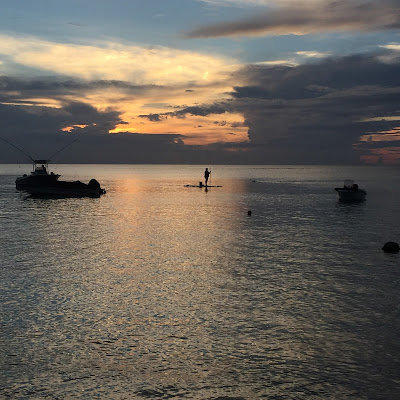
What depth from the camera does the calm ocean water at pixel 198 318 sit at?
13.8m

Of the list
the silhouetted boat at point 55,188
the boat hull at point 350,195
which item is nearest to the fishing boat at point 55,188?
the silhouetted boat at point 55,188

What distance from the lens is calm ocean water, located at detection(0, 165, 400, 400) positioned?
45.2 feet

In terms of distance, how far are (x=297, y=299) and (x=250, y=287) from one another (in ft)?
9.80

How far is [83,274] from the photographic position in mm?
27672

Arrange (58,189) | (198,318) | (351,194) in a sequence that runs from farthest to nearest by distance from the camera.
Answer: (58,189) < (351,194) < (198,318)

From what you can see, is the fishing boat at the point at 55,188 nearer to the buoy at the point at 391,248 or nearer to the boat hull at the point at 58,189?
the boat hull at the point at 58,189

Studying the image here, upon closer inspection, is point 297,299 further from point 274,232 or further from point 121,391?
point 274,232

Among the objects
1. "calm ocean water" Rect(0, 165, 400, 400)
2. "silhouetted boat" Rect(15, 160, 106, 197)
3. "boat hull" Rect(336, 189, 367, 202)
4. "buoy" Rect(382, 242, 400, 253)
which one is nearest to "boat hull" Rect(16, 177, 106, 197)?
"silhouetted boat" Rect(15, 160, 106, 197)

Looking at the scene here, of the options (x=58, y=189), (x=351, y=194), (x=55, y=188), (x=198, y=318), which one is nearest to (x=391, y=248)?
(x=198, y=318)

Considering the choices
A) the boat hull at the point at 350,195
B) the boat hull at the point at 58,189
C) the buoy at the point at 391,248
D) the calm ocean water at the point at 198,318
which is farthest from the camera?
the boat hull at the point at 58,189

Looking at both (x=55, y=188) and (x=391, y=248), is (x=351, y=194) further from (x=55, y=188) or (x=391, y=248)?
(x=55, y=188)

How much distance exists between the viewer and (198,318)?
19594mm

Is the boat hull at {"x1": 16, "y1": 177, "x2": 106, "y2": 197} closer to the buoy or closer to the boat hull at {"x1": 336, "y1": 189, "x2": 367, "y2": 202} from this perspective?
the boat hull at {"x1": 336, "y1": 189, "x2": 367, "y2": 202}

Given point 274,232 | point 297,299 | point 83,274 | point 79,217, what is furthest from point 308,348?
point 79,217
